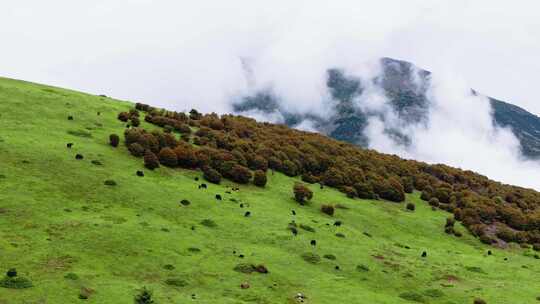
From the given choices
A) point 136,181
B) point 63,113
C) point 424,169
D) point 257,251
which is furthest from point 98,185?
point 424,169

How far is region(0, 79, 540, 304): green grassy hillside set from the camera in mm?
45750

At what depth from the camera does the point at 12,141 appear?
67.2m

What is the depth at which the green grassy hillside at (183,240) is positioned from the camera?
45.8 metres

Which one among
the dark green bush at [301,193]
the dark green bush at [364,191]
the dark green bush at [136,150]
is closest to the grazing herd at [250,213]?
the dark green bush at [301,193]

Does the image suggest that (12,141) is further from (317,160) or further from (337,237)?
(317,160)

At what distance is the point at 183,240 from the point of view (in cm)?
5522

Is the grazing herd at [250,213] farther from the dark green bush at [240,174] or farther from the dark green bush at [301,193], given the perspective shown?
the dark green bush at [240,174]

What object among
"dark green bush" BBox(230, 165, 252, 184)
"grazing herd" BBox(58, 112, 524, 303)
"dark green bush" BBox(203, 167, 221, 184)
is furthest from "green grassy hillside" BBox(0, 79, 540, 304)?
"dark green bush" BBox(230, 165, 252, 184)

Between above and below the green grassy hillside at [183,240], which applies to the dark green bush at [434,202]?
above

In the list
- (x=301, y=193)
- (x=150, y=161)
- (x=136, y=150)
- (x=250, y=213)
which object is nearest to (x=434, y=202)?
(x=301, y=193)

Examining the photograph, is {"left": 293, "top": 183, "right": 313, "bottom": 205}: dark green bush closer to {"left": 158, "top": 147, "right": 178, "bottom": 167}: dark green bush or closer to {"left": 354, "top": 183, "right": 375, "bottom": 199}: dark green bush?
{"left": 354, "top": 183, "right": 375, "bottom": 199}: dark green bush

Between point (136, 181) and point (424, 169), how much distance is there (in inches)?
2911

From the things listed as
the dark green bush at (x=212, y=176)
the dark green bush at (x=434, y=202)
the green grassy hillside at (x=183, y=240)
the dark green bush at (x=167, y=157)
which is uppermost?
the dark green bush at (x=434, y=202)

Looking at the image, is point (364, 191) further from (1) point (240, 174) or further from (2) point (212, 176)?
(2) point (212, 176)
